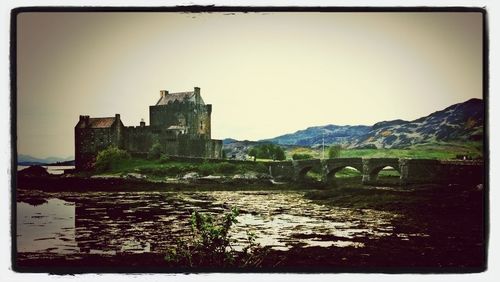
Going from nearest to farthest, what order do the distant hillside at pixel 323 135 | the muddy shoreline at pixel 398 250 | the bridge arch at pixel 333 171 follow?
the muddy shoreline at pixel 398 250 → the distant hillside at pixel 323 135 → the bridge arch at pixel 333 171

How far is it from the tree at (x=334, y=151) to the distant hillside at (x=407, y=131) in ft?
0.13

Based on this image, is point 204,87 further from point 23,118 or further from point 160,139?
point 23,118

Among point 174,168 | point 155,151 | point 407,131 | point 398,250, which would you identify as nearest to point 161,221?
point 174,168

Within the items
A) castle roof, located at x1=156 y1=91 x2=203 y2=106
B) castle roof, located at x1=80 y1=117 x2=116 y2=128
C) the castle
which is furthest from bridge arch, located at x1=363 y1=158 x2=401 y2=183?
castle roof, located at x1=80 y1=117 x2=116 y2=128

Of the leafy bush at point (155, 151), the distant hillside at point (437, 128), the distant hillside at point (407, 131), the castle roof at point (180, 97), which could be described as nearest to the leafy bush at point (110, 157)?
the leafy bush at point (155, 151)

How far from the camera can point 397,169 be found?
4.93 meters

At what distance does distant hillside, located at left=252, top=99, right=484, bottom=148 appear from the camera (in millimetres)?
4828

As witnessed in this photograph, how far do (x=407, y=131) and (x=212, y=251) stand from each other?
1855mm

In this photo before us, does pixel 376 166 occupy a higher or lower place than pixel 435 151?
lower

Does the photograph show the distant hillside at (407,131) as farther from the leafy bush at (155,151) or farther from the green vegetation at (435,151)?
the leafy bush at (155,151)

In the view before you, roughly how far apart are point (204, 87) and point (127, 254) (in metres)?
1.49

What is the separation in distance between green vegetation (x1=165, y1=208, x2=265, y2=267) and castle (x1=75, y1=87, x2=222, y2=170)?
0.61 meters

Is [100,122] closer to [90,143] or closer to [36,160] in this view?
[90,143]

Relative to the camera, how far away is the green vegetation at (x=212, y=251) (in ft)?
15.6
